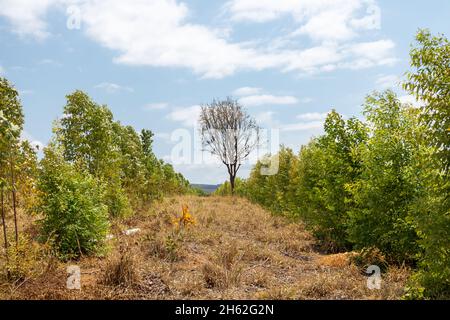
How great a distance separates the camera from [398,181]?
363 inches

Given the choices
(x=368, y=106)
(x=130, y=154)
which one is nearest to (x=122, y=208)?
(x=130, y=154)

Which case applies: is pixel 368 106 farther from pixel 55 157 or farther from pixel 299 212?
pixel 55 157

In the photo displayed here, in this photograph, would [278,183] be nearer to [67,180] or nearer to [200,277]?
[67,180]

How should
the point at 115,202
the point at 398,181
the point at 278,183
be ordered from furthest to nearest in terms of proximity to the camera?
1. the point at 278,183
2. the point at 115,202
3. the point at 398,181

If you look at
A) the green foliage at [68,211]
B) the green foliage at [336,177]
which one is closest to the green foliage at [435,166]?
the green foliage at [336,177]

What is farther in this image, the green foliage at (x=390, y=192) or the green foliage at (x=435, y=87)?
the green foliage at (x=390, y=192)

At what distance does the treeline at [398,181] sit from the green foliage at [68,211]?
628 cm

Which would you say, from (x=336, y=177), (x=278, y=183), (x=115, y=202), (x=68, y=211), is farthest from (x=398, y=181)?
(x=278, y=183)

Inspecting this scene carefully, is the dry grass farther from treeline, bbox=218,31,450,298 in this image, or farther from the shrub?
the shrub

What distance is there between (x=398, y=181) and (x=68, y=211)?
748 centimetres

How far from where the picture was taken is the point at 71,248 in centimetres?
Answer: 1010

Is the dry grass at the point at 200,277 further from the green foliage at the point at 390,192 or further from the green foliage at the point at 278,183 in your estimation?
the green foliage at the point at 278,183

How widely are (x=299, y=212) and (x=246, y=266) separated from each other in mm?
7588

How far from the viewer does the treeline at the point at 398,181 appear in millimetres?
6117
